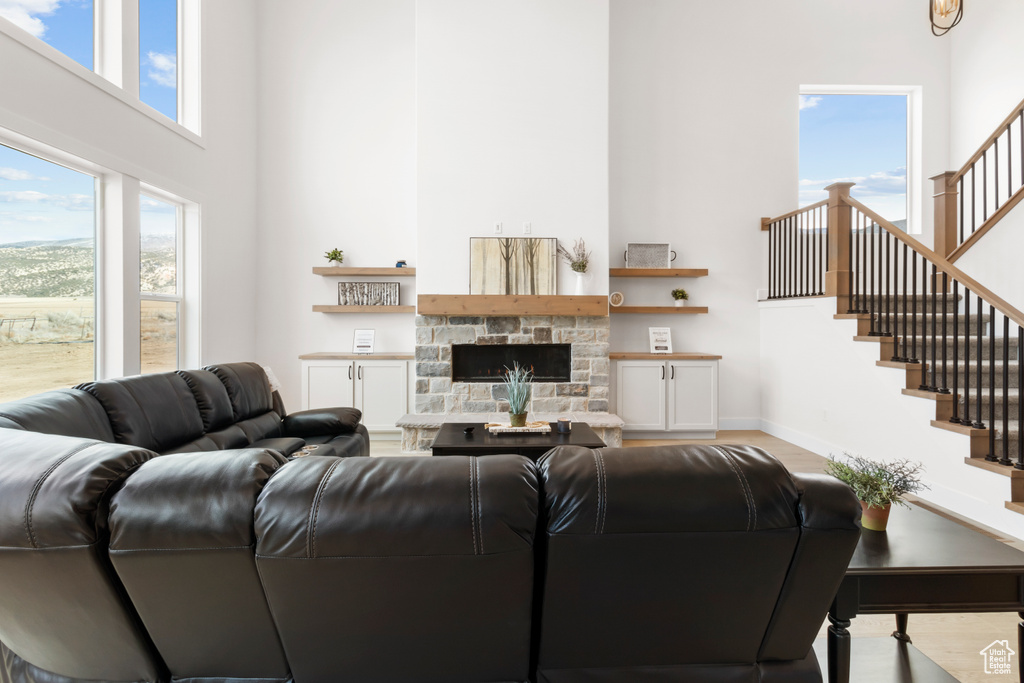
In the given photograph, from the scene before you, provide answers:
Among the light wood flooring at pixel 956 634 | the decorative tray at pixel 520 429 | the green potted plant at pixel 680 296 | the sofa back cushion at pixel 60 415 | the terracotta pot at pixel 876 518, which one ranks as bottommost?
the light wood flooring at pixel 956 634

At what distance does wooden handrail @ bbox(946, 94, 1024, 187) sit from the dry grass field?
723 centimetres

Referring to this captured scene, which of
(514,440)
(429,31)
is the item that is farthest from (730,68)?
(514,440)

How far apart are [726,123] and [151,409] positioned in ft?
20.2

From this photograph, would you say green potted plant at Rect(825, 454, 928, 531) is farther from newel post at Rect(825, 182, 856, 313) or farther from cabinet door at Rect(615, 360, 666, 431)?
cabinet door at Rect(615, 360, 666, 431)

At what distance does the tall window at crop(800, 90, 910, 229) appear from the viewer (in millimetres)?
6473

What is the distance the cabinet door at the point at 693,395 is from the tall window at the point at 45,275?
16.4 feet

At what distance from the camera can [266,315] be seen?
614cm

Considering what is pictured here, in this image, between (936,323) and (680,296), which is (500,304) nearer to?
(680,296)

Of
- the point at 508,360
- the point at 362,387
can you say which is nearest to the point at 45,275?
the point at 362,387

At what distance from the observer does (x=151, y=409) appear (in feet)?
9.12

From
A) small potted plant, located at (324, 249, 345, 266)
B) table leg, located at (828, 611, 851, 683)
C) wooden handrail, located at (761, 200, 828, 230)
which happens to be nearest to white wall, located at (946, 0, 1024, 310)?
wooden handrail, located at (761, 200, 828, 230)

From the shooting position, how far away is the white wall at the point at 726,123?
20.4 feet

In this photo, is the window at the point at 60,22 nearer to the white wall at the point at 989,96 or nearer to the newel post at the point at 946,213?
the white wall at the point at 989,96

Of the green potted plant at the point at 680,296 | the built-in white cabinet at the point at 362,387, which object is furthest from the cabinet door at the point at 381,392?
the green potted plant at the point at 680,296
